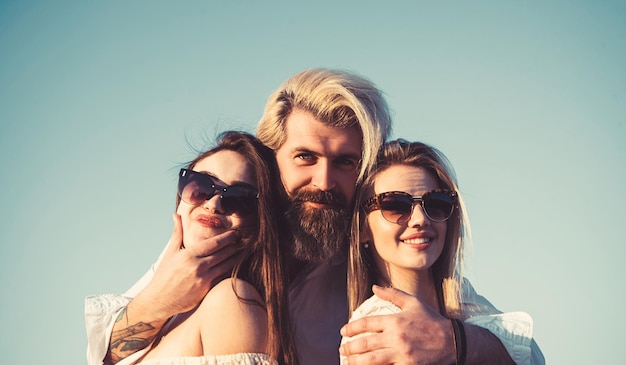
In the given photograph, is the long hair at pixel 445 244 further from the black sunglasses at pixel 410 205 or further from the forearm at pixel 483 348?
the forearm at pixel 483 348

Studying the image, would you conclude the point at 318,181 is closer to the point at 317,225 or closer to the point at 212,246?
the point at 317,225

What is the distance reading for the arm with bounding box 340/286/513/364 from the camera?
3.89 m

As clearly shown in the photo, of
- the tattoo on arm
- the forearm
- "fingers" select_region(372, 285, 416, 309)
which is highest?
"fingers" select_region(372, 285, 416, 309)

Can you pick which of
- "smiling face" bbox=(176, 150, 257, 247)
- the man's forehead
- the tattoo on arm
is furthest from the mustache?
the tattoo on arm

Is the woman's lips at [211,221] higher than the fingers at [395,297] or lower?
higher

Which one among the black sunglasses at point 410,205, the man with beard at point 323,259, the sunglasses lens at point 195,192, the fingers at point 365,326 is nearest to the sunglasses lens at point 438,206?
the black sunglasses at point 410,205

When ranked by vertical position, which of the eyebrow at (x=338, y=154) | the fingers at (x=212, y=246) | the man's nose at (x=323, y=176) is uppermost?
the eyebrow at (x=338, y=154)

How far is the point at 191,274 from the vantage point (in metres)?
4.23

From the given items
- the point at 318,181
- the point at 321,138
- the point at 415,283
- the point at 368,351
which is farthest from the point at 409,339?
the point at 321,138

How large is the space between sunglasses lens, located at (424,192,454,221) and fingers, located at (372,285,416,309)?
792 millimetres

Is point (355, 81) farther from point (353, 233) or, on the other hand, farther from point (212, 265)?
point (212, 265)

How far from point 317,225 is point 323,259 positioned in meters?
0.32

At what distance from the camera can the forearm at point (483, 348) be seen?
4.10 m

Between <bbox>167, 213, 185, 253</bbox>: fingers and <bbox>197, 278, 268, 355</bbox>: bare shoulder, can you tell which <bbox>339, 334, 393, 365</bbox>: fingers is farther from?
<bbox>167, 213, 185, 253</bbox>: fingers
